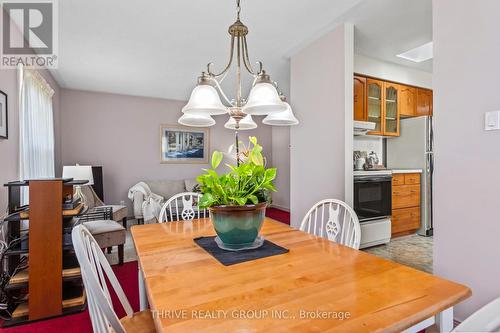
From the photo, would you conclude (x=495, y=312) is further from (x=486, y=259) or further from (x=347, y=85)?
(x=347, y=85)

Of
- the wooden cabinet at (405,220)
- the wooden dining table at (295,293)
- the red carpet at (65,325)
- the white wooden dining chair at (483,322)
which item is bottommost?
the red carpet at (65,325)

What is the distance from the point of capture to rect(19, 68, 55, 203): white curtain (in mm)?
2561

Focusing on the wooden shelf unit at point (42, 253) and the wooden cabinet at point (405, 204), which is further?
the wooden cabinet at point (405, 204)

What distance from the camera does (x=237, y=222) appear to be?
44.6 inches

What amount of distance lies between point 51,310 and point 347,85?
313 centimetres

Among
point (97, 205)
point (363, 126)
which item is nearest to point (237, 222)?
point (363, 126)

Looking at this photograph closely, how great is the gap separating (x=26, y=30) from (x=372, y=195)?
4130mm

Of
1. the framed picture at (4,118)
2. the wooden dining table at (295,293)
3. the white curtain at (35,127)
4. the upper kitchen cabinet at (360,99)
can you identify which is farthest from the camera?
the upper kitchen cabinet at (360,99)

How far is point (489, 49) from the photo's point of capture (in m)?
1.52

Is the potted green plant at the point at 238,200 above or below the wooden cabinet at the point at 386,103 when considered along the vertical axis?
below

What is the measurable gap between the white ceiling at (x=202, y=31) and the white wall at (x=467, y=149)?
842mm

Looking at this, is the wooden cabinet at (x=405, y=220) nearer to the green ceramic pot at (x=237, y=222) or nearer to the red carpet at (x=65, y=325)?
the green ceramic pot at (x=237, y=222)

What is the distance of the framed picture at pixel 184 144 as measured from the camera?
5.34 m

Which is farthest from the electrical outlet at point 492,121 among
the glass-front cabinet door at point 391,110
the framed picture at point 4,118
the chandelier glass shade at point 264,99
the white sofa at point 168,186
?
the white sofa at point 168,186
